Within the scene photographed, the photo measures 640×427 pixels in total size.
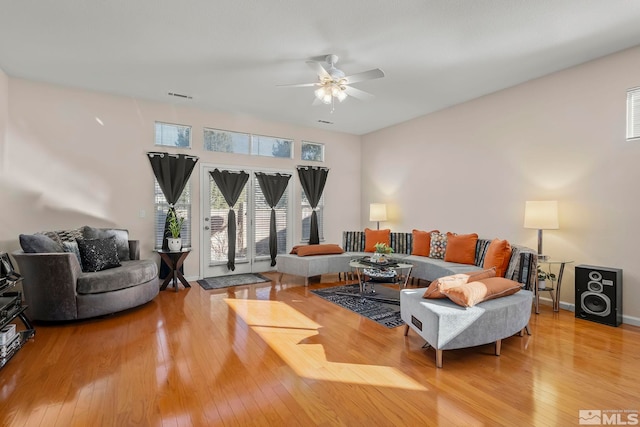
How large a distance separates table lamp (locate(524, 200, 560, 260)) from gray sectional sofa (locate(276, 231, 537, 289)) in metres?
0.29

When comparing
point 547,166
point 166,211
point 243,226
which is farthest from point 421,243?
point 166,211

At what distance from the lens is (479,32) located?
3.14m

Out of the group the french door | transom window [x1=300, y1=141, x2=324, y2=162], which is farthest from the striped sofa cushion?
transom window [x1=300, y1=141, x2=324, y2=162]

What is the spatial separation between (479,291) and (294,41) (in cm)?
296

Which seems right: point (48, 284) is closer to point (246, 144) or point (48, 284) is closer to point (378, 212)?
point (246, 144)

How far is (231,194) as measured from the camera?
5.88 metres

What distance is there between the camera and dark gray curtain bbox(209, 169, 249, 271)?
19.1ft

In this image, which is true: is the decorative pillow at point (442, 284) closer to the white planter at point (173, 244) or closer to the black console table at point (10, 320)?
the black console table at point (10, 320)

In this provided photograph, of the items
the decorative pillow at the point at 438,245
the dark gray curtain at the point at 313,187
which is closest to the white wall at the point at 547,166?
the decorative pillow at the point at 438,245

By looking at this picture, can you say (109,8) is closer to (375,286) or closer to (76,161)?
(76,161)

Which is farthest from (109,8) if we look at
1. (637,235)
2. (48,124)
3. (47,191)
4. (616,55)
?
(637,235)

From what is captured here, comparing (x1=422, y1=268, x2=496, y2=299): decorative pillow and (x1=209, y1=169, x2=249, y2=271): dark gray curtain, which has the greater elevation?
(x1=209, y1=169, x2=249, y2=271): dark gray curtain

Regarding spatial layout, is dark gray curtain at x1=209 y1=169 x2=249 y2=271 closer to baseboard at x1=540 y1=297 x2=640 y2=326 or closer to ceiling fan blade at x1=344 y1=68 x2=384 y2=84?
ceiling fan blade at x1=344 y1=68 x2=384 y2=84

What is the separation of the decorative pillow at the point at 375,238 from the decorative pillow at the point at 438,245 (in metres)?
0.89
